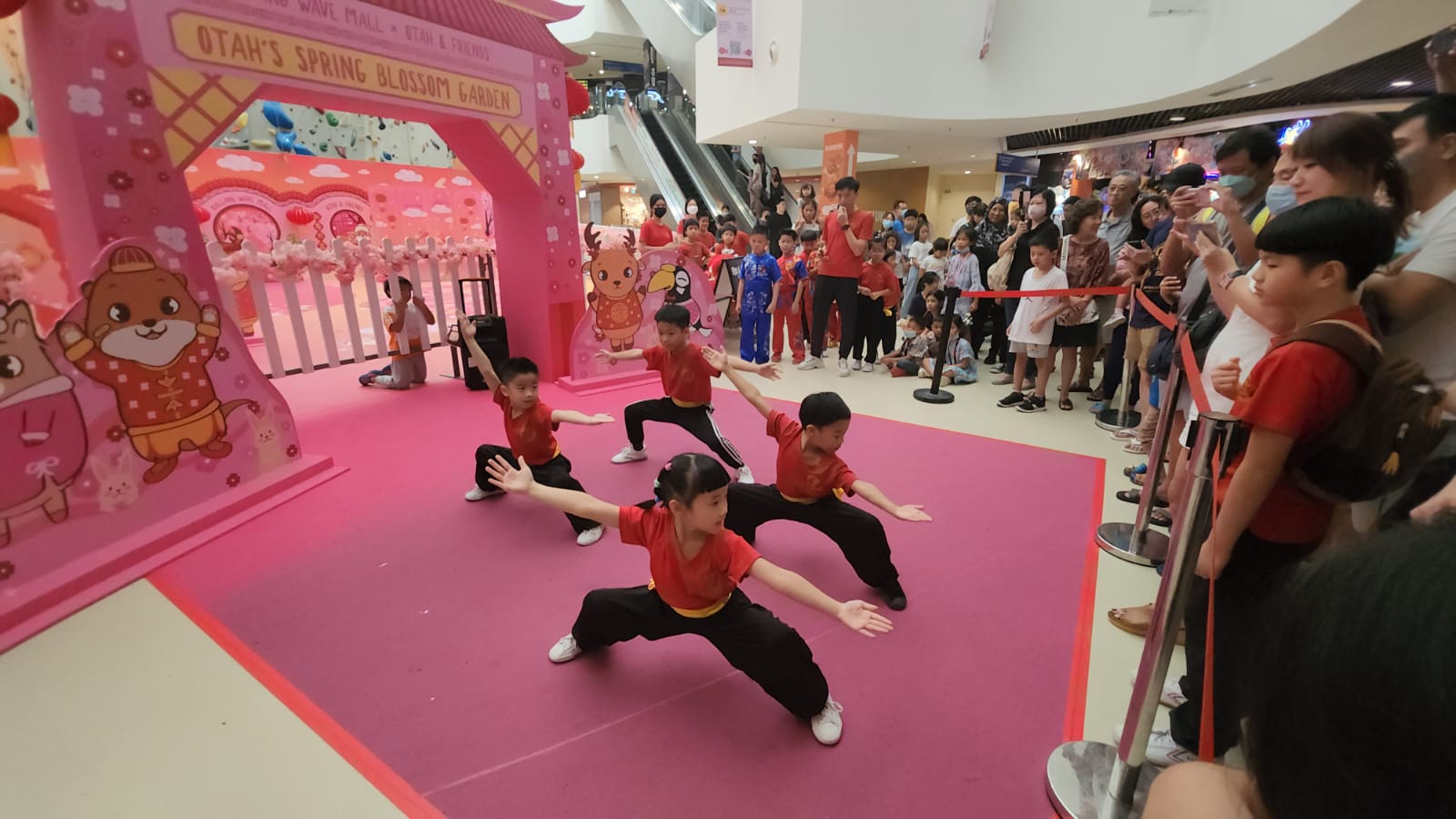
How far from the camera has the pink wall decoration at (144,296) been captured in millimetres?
2459

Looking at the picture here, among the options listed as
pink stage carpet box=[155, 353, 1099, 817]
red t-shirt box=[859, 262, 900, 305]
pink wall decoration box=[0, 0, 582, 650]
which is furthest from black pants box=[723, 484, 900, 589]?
red t-shirt box=[859, 262, 900, 305]

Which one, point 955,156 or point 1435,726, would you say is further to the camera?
point 955,156

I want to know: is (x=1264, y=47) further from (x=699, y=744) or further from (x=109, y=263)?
A: (x=109, y=263)

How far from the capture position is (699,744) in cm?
187

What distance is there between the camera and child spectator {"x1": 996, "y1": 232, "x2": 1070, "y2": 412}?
4.76 meters

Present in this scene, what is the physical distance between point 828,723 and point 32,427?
3133 mm

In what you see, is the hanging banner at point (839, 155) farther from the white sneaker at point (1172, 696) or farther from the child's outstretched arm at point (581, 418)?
the white sneaker at point (1172, 696)

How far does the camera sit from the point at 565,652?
86.7 inches

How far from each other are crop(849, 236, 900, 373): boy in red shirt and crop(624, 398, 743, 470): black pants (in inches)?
121

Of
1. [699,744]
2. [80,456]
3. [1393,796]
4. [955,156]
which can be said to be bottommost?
[699,744]

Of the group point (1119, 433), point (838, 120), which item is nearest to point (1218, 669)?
point (1119, 433)

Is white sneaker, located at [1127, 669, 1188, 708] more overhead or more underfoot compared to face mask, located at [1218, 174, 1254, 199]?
more underfoot

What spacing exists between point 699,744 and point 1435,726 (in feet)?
5.70

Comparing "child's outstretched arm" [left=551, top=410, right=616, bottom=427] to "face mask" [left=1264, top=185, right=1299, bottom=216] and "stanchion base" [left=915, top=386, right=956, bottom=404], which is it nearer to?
"face mask" [left=1264, top=185, right=1299, bottom=216]
